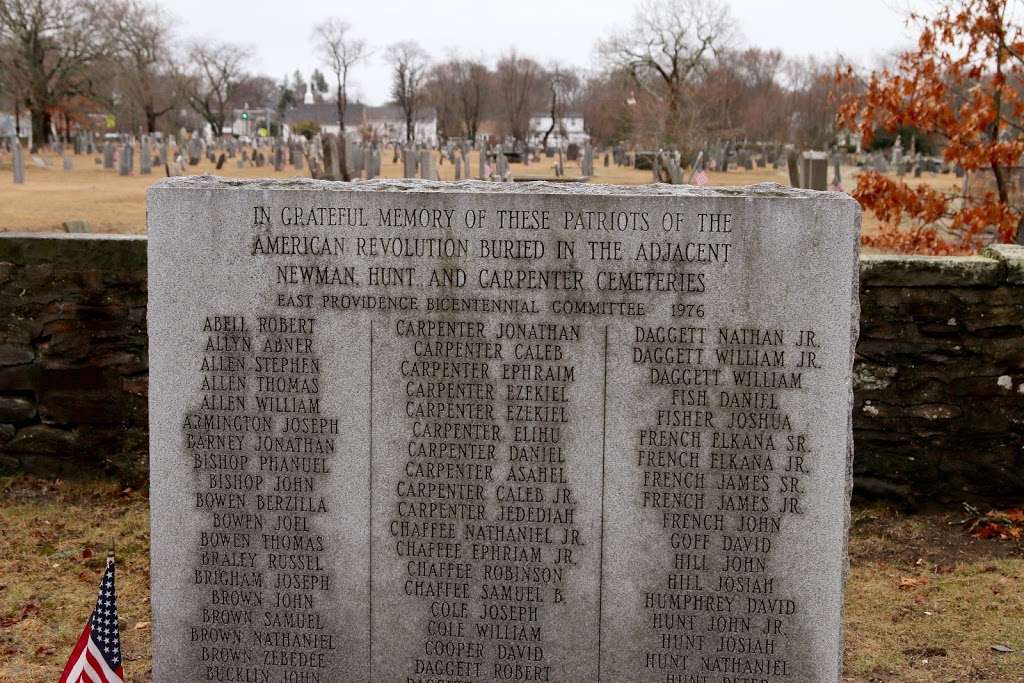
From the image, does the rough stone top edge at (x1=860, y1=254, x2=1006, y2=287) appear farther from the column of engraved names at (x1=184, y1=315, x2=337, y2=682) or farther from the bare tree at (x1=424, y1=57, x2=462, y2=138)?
the bare tree at (x1=424, y1=57, x2=462, y2=138)

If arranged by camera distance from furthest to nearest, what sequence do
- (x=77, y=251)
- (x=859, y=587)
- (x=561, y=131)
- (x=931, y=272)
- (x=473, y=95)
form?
(x=561, y=131)
(x=473, y=95)
(x=77, y=251)
(x=931, y=272)
(x=859, y=587)

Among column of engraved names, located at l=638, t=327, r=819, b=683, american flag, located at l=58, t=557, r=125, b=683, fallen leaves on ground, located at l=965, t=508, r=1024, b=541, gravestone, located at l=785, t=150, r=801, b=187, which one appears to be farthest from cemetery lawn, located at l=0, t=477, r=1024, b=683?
gravestone, located at l=785, t=150, r=801, b=187

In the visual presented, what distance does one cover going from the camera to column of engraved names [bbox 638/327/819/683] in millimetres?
4062

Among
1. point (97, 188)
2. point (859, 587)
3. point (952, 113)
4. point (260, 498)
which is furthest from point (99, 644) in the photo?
point (97, 188)

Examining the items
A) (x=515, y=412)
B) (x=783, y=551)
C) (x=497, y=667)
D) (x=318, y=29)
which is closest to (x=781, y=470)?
(x=783, y=551)

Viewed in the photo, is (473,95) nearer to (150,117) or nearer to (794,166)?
(150,117)

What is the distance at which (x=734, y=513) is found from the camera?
4137 mm

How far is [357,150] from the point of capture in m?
26.2

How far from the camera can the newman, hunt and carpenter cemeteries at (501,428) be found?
404 cm

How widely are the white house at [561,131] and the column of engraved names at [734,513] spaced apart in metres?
56.6

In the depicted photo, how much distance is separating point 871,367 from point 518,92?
186 ft

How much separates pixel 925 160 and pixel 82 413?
4627 cm

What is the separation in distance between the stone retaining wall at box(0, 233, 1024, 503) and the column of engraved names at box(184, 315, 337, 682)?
2.92 m

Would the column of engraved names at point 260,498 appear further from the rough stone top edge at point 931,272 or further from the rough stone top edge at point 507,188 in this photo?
the rough stone top edge at point 931,272
